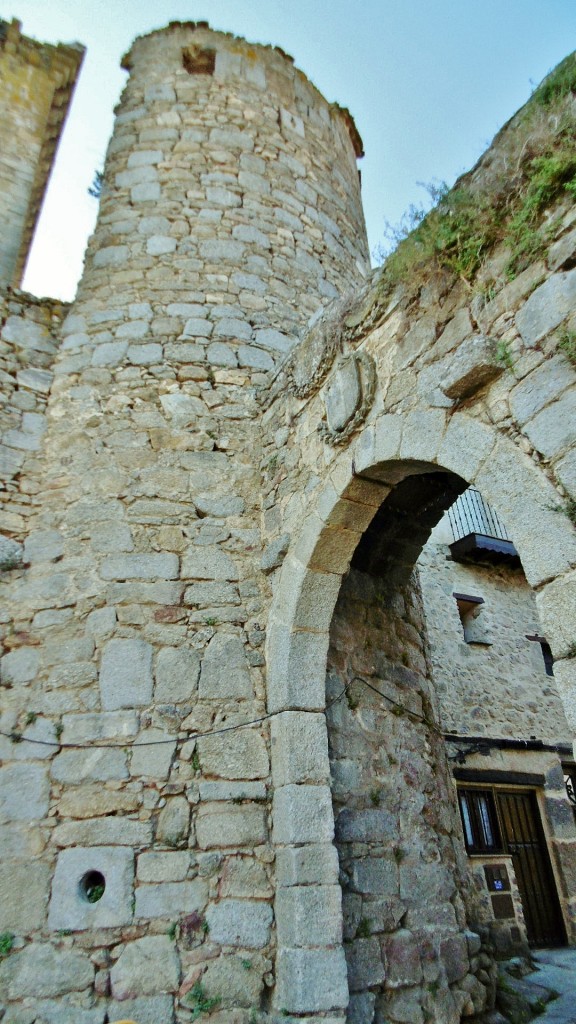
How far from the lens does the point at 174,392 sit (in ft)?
14.2

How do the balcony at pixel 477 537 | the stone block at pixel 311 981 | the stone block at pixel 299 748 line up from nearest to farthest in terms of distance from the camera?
the stone block at pixel 311 981 → the stone block at pixel 299 748 → the balcony at pixel 477 537

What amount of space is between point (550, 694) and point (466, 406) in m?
6.65

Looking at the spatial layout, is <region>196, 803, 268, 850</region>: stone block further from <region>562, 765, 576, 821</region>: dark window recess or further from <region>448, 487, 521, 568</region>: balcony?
<region>562, 765, 576, 821</region>: dark window recess

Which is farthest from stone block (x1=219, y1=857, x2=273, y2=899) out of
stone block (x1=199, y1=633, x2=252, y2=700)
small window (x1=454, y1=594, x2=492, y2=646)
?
small window (x1=454, y1=594, x2=492, y2=646)

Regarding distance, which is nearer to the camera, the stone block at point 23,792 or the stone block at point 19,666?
the stone block at point 23,792

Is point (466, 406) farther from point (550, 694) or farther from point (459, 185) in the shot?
point (550, 694)

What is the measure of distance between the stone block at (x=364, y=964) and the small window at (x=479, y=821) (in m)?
3.93

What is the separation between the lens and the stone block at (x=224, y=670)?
11.2 feet

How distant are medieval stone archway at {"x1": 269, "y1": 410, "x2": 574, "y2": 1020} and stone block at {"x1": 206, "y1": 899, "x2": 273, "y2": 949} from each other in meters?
0.08

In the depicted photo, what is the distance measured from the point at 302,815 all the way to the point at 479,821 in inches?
184

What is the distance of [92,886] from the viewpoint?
2.94 metres

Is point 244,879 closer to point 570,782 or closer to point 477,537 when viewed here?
point 477,537

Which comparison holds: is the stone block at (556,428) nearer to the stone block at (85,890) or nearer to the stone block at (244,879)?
the stone block at (244,879)

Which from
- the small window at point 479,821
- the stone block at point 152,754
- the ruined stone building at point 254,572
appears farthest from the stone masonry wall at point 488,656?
the stone block at point 152,754
